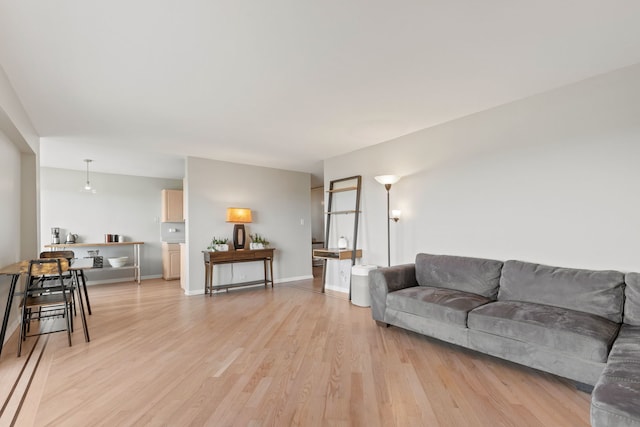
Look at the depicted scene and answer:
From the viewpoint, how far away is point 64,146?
183 inches

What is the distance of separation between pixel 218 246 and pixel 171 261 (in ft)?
7.00

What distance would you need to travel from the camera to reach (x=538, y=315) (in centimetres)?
238

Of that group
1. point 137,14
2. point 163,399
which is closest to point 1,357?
point 163,399

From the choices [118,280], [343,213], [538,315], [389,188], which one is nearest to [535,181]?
[538,315]

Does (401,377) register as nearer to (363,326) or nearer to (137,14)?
(363,326)

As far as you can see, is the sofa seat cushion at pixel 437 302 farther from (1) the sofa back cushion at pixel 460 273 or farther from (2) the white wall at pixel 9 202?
(2) the white wall at pixel 9 202

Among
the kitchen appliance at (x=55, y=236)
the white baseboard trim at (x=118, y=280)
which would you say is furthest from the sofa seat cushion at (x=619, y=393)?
the kitchen appliance at (x=55, y=236)

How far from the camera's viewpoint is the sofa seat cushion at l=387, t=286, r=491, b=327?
2.75 metres

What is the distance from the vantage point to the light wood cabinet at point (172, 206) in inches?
271

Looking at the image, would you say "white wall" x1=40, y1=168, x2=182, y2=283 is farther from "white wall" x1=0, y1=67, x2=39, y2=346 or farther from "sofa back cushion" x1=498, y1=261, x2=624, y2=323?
"sofa back cushion" x1=498, y1=261, x2=624, y2=323

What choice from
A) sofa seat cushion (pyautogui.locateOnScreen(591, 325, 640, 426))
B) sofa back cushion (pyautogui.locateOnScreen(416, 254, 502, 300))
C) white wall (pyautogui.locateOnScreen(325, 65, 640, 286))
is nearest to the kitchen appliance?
white wall (pyautogui.locateOnScreen(325, 65, 640, 286))

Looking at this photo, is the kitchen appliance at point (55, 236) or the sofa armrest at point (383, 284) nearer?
the sofa armrest at point (383, 284)

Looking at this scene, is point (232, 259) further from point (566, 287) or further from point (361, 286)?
point (566, 287)

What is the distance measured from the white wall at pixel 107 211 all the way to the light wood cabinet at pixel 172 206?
520 mm
